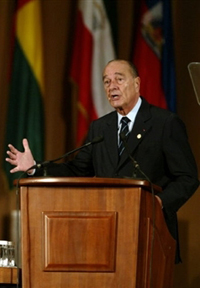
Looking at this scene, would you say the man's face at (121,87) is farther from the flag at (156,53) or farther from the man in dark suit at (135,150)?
the flag at (156,53)

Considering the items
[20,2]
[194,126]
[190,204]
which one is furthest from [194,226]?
[20,2]

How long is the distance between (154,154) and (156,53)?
1.85 m

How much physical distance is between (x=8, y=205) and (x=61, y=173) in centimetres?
136

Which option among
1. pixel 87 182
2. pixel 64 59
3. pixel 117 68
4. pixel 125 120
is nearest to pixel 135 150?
pixel 125 120

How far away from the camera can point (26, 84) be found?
4938 mm

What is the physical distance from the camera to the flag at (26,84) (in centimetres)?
486

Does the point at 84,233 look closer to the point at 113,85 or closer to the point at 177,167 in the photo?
the point at 177,167

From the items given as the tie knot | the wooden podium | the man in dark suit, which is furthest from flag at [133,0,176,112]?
the wooden podium

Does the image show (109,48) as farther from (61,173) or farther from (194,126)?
(61,173)

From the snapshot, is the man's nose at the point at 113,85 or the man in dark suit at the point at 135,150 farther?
the man's nose at the point at 113,85

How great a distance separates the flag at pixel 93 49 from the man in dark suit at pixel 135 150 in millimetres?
1270

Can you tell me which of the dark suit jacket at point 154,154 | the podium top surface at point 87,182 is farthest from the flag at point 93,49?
the podium top surface at point 87,182

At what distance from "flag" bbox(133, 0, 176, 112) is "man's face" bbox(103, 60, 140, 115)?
134 cm

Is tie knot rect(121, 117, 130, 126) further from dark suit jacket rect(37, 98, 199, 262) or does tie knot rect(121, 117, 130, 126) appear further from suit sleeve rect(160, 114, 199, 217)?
suit sleeve rect(160, 114, 199, 217)
